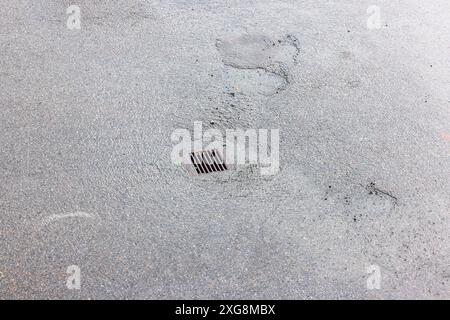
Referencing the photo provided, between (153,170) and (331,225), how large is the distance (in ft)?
6.63

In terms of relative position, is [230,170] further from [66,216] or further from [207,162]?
[66,216]

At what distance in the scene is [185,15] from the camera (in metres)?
8.00

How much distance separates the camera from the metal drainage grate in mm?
5566

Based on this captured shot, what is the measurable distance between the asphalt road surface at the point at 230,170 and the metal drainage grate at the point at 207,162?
4.1 inches

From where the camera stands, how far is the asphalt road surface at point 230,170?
460cm

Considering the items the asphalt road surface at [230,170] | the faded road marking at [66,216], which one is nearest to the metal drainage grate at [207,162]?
the asphalt road surface at [230,170]

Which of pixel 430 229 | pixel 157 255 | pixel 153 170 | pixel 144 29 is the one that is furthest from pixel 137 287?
pixel 144 29

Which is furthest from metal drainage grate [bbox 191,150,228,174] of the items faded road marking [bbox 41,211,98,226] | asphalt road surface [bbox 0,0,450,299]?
faded road marking [bbox 41,211,98,226]

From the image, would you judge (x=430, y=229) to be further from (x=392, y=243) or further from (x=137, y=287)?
(x=137, y=287)

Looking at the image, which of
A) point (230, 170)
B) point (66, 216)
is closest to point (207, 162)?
point (230, 170)

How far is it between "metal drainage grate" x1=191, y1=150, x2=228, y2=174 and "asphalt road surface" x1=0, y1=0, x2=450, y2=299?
10 cm

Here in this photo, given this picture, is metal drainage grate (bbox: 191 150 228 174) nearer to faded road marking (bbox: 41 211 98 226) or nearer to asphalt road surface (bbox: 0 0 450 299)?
asphalt road surface (bbox: 0 0 450 299)

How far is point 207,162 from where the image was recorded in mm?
5641

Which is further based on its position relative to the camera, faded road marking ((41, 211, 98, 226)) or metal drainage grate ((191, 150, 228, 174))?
metal drainage grate ((191, 150, 228, 174))
